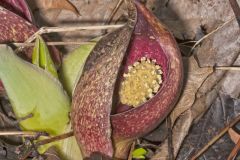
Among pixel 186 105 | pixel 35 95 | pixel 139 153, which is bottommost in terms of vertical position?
pixel 139 153

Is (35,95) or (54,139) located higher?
(35,95)

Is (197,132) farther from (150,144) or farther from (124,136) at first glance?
(124,136)

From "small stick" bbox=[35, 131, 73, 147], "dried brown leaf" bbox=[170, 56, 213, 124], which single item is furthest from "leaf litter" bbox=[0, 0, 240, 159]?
"small stick" bbox=[35, 131, 73, 147]

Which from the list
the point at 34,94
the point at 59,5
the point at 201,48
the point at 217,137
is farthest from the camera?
the point at 59,5

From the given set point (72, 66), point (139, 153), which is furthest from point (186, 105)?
point (72, 66)

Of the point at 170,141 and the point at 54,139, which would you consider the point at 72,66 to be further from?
the point at 170,141

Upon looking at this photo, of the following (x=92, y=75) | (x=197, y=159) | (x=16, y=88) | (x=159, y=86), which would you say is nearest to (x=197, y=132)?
(x=197, y=159)
